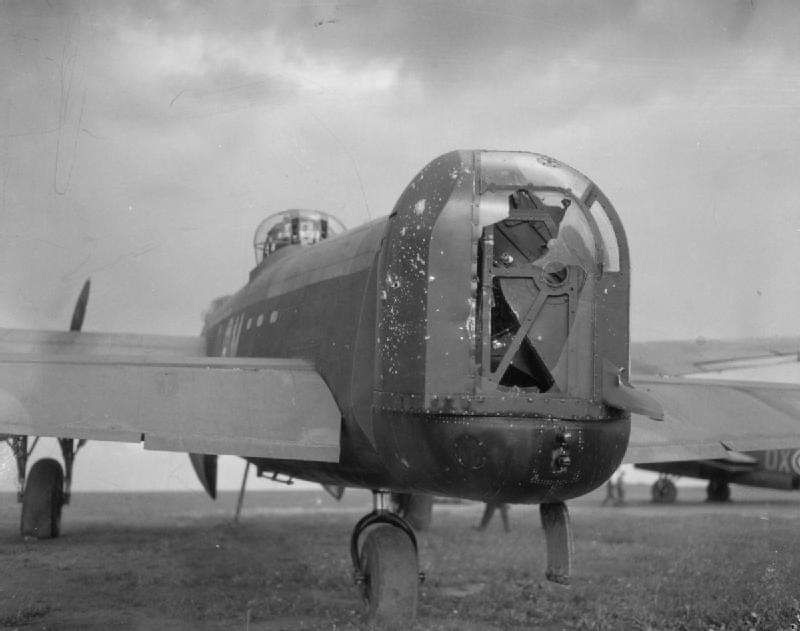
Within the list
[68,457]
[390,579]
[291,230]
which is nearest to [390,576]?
[390,579]

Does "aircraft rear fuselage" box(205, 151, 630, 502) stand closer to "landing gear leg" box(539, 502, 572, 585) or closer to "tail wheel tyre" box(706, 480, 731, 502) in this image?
"landing gear leg" box(539, 502, 572, 585)

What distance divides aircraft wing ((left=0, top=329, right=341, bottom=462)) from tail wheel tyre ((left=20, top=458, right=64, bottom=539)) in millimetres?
7206

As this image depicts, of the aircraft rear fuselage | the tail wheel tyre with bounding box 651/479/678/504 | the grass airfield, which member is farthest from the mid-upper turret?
the tail wheel tyre with bounding box 651/479/678/504

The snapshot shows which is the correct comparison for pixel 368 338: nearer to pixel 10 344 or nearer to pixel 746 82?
pixel 746 82

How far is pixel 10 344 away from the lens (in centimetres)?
1586

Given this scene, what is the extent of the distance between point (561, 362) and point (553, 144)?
7.32 metres

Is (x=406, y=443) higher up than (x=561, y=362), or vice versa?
(x=561, y=362)

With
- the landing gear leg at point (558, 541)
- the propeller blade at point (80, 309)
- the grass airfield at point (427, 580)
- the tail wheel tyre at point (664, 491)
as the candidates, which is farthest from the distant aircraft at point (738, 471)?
the landing gear leg at point (558, 541)

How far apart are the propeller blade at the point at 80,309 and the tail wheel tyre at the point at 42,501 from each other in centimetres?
403

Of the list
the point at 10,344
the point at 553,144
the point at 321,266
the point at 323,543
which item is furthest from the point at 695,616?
the point at 10,344

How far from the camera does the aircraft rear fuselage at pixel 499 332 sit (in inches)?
238

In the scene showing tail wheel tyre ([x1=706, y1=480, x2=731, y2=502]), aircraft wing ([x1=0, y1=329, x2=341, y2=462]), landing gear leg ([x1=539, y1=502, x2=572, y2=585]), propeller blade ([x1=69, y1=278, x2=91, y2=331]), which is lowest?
tail wheel tyre ([x1=706, y1=480, x2=731, y2=502])

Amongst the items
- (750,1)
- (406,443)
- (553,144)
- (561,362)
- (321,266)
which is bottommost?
(406,443)

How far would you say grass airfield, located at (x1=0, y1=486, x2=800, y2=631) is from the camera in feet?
27.5
